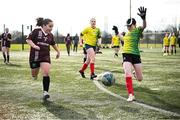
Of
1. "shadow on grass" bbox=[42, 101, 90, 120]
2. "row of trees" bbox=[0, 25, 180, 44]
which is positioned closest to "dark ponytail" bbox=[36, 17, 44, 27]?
"shadow on grass" bbox=[42, 101, 90, 120]

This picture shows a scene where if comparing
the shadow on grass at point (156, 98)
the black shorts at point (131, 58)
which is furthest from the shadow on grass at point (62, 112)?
the black shorts at point (131, 58)

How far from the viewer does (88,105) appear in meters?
8.69

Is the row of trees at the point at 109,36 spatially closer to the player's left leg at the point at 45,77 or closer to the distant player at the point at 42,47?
the distant player at the point at 42,47

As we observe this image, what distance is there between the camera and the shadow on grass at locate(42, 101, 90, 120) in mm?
7424

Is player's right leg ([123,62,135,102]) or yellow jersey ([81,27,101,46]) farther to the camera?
yellow jersey ([81,27,101,46])

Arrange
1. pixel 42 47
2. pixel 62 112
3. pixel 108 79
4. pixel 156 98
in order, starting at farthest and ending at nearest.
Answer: pixel 108 79
pixel 156 98
pixel 42 47
pixel 62 112

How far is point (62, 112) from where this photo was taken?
7.89 metres

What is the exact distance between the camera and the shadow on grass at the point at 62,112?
7.42 meters

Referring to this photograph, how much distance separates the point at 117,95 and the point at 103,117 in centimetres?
277

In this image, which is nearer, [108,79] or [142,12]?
[142,12]

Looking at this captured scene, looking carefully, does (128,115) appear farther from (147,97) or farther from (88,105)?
(147,97)

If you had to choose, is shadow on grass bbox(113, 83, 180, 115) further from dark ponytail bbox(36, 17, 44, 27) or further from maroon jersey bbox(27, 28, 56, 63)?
dark ponytail bbox(36, 17, 44, 27)

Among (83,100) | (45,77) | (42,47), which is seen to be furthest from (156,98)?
(42,47)

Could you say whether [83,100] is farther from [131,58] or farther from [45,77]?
[131,58]
